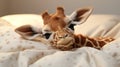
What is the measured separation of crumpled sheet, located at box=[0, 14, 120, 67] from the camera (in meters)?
0.73

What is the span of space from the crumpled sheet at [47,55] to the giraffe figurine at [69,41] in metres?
0.03

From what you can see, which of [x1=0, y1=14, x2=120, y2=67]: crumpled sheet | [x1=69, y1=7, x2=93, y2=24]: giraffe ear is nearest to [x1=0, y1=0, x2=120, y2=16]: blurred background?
[x1=69, y1=7, x2=93, y2=24]: giraffe ear

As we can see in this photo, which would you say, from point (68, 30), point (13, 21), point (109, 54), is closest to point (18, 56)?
point (68, 30)

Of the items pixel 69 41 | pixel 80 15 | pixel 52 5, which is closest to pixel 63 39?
pixel 69 41

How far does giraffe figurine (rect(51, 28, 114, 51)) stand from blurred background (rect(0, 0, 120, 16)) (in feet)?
3.23

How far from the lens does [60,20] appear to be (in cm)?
87

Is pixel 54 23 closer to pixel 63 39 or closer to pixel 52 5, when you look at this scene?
pixel 63 39

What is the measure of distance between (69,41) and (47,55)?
9cm

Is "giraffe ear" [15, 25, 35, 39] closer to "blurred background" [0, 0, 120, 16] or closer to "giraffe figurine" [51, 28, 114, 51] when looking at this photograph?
"giraffe figurine" [51, 28, 114, 51]

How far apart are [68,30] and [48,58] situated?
14 centimetres

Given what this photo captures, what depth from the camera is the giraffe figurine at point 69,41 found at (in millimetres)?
812

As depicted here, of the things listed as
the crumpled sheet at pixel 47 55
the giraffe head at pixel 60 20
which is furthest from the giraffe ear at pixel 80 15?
the crumpled sheet at pixel 47 55

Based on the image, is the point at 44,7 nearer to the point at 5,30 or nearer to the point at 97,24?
the point at 97,24

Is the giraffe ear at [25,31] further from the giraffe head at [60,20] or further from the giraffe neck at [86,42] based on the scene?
the giraffe neck at [86,42]
